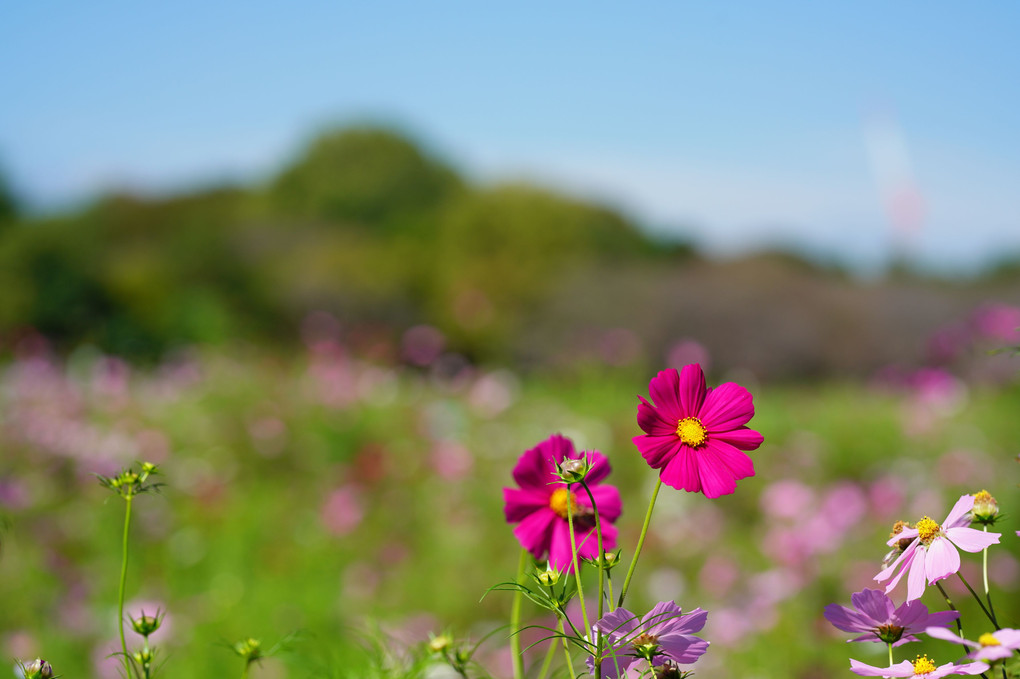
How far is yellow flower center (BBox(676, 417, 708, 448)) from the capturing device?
542 millimetres

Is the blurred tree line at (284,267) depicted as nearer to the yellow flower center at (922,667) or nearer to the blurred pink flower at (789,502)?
the blurred pink flower at (789,502)

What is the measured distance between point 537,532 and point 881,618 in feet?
0.81

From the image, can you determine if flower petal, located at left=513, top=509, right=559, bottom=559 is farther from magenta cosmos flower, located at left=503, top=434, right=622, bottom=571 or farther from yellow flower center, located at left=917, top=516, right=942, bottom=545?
yellow flower center, located at left=917, top=516, right=942, bottom=545

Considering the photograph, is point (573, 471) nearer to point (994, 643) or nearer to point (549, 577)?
point (549, 577)

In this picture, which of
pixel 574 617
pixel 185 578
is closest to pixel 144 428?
pixel 185 578

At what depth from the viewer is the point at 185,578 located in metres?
3.29

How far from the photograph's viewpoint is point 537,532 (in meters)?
0.66

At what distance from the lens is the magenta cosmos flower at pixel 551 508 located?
2.14 ft

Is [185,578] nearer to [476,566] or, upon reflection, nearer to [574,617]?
[476,566]

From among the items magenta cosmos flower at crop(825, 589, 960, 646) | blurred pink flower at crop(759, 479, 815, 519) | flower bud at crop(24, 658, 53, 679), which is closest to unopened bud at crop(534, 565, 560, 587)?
magenta cosmos flower at crop(825, 589, 960, 646)

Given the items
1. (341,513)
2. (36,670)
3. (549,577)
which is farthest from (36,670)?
(341,513)

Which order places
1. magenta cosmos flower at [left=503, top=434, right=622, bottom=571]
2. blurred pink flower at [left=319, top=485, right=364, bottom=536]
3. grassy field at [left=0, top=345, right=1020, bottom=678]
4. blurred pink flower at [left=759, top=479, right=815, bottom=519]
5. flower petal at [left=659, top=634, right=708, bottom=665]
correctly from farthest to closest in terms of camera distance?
blurred pink flower at [left=319, top=485, right=364, bottom=536]
blurred pink flower at [left=759, top=479, right=815, bottom=519]
grassy field at [left=0, top=345, right=1020, bottom=678]
magenta cosmos flower at [left=503, top=434, right=622, bottom=571]
flower petal at [left=659, top=634, right=708, bottom=665]

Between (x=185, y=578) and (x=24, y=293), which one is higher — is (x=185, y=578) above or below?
below

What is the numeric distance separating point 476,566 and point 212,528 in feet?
4.54
